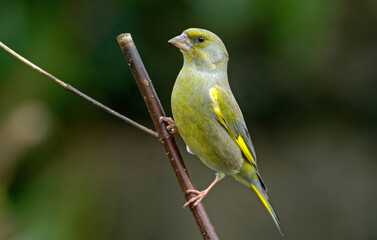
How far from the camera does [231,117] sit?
2.97m

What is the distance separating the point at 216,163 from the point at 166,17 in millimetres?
1727

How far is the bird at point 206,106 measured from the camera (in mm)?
2756

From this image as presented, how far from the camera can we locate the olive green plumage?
2.76 meters

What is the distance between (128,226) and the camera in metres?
4.86

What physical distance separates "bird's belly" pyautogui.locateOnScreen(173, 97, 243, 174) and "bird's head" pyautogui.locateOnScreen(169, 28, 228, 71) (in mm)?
227

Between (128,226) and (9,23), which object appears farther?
(128,226)

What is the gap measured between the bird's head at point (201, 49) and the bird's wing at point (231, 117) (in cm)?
14

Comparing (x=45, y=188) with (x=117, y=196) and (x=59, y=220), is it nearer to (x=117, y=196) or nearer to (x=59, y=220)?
(x=59, y=220)

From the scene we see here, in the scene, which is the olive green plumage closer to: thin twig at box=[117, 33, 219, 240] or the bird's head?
the bird's head

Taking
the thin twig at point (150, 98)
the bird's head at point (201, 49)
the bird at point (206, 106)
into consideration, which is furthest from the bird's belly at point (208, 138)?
the thin twig at point (150, 98)

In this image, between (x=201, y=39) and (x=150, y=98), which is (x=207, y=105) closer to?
(x=201, y=39)

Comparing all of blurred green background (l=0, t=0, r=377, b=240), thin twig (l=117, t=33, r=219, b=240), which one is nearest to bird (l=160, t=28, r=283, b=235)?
thin twig (l=117, t=33, r=219, b=240)

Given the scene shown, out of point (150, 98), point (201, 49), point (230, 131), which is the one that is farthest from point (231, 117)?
point (150, 98)

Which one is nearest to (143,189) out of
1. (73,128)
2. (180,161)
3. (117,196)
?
(117,196)
